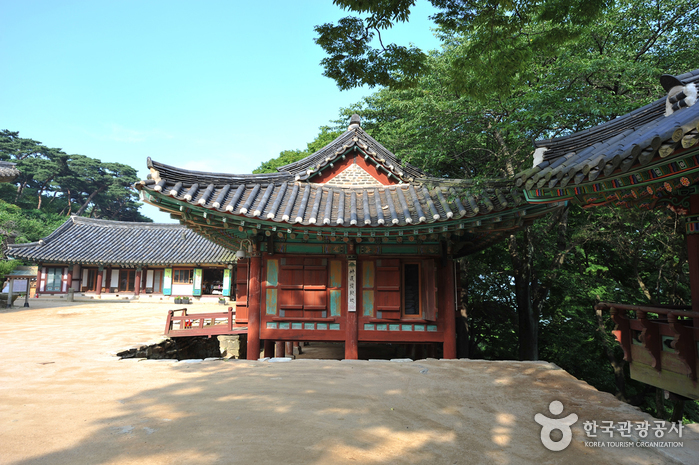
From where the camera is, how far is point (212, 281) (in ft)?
99.6

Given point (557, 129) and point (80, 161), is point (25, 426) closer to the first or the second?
point (557, 129)

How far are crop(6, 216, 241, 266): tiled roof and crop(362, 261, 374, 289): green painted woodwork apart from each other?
1837 cm

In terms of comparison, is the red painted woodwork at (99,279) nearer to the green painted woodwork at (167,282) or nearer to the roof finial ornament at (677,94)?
the green painted woodwork at (167,282)

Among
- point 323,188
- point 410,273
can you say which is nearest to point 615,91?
point 410,273

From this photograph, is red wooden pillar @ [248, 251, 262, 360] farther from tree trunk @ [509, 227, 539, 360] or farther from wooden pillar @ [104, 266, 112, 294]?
wooden pillar @ [104, 266, 112, 294]

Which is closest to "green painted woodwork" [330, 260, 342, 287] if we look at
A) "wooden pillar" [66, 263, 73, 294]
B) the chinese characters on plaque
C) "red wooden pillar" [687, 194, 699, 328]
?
the chinese characters on plaque

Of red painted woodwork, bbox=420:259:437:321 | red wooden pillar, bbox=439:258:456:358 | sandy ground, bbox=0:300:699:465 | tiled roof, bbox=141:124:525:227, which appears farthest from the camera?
red wooden pillar, bbox=439:258:456:358

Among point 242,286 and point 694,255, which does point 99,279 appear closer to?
point 242,286

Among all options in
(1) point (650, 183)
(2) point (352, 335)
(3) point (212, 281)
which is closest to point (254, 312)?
(2) point (352, 335)

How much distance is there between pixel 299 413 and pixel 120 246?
31869 millimetres

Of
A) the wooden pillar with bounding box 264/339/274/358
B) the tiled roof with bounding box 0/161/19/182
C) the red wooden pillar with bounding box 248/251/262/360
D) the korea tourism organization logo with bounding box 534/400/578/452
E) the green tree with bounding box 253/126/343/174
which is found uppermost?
the green tree with bounding box 253/126/343/174

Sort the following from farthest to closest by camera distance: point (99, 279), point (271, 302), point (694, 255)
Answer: point (99, 279) < point (271, 302) < point (694, 255)

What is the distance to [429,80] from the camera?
40.3 ft

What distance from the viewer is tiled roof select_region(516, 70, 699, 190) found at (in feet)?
10.6
